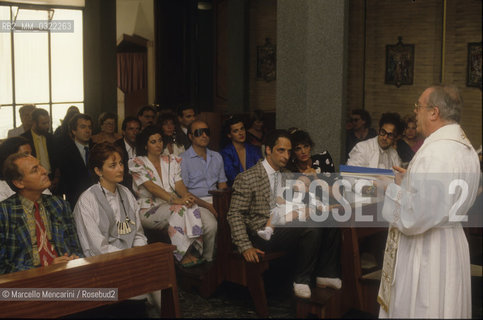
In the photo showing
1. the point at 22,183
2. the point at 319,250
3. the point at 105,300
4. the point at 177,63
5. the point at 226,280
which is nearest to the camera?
the point at 105,300

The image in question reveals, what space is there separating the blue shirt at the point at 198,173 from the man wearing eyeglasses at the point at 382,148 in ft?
4.30

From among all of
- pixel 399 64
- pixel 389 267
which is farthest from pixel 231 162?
pixel 399 64

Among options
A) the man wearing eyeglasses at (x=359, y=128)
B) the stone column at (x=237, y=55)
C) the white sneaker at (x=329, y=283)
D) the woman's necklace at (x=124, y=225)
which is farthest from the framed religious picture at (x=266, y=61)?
the woman's necklace at (x=124, y=225)

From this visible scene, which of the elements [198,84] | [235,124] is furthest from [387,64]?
[235,124]

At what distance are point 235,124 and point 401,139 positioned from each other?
5.51ft

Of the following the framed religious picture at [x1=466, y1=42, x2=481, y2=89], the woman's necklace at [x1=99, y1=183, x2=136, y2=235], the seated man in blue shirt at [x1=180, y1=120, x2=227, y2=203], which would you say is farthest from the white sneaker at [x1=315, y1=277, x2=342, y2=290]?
the framed religious picture at [x1=466, y1=42, x2=481, y2=89]

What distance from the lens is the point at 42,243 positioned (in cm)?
384

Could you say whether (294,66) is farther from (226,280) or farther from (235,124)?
(226,280)

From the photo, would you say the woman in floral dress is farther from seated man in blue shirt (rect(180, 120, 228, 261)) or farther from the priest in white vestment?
the priest in white vestment

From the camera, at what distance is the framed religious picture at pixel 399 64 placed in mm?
9680

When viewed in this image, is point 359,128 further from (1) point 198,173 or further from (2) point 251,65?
(2) point 251,65

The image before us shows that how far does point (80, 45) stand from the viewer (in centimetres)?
1030

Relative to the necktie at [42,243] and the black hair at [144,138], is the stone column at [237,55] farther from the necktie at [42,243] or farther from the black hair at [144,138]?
the necktie at [42,243]

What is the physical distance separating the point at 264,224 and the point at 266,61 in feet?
22.0
